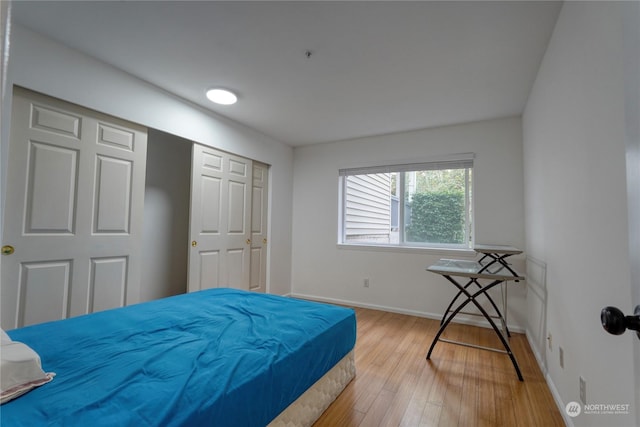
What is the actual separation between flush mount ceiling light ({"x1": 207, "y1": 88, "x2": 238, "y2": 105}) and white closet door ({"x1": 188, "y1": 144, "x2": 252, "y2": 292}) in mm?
558

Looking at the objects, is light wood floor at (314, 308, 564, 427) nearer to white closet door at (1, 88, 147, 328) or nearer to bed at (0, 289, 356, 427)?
bed at (0, 289, 356, 427)

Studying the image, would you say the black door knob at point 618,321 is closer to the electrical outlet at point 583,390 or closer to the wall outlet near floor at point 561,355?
the electrical outlet at point 583,390

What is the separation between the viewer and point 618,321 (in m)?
0.73

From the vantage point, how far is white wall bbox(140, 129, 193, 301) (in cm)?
359

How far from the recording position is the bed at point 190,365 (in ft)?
3.49

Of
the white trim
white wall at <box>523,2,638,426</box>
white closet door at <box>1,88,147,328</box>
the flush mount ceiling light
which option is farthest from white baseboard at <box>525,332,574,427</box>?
the flush mount ceiling light

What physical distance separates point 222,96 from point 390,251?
2633mm

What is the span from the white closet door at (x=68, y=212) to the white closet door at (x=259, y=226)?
1494mm

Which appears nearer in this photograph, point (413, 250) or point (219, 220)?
point (219, 220)

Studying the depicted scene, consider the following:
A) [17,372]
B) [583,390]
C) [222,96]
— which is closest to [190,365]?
[17,372]

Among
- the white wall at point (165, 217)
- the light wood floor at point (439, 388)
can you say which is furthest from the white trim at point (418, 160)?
the white wall at point (165, 217)

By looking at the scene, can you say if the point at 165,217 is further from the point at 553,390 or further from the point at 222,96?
the point at 553,390

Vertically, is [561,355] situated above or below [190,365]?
below

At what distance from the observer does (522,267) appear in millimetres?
3189
